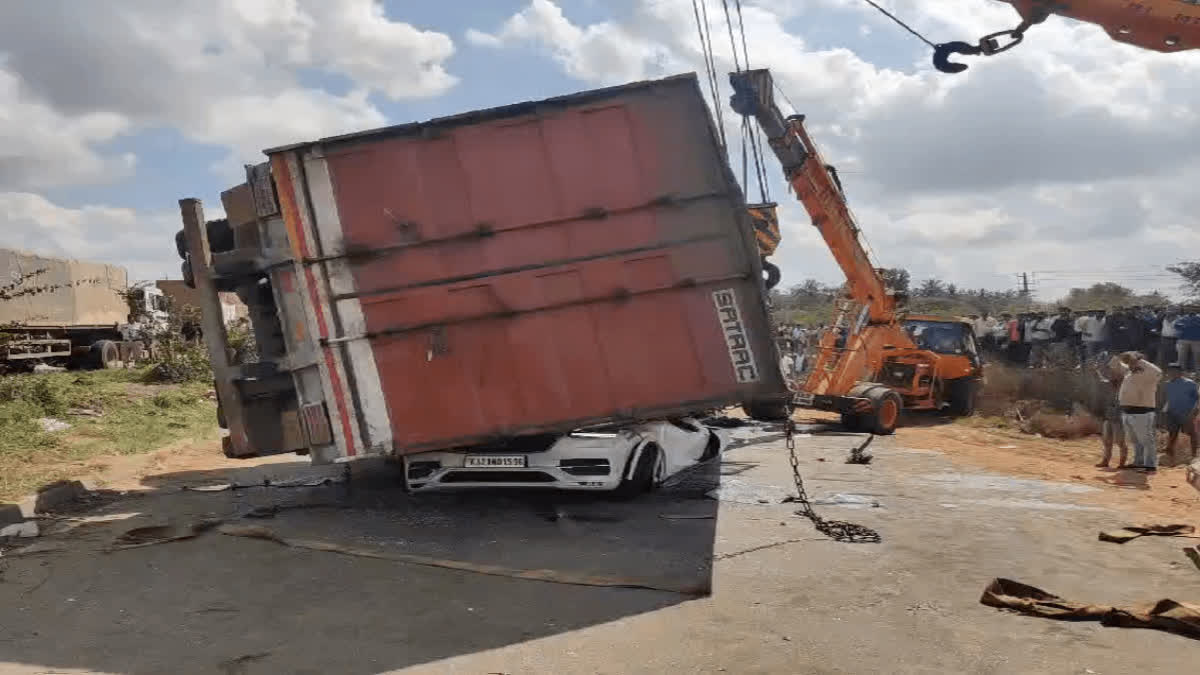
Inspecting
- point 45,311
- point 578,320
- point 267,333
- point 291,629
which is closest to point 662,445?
point 578,320

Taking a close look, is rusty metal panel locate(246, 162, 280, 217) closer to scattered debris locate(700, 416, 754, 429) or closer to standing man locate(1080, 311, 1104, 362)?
scattered debris locate(700, 416, 754, 429)

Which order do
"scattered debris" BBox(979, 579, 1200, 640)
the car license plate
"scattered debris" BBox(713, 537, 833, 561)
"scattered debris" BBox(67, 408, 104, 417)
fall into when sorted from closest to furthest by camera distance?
"scattered debris" BBox(979, 579, 1200, 640) → "scattered debris" BBox(713, 537, 833, 561) → the car license plate → "scattered debris" BBox(67, 408, 104, 417)

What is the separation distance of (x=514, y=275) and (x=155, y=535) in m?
3.52

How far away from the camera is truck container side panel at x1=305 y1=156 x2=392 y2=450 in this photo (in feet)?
21.9

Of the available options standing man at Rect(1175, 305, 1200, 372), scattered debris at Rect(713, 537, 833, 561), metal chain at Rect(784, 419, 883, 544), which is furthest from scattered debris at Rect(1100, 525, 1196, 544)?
standing man at Rect(1175, 305, 1200, 372)

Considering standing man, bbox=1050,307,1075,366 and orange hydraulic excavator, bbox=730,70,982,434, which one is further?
standing man, bbox=1050,307,1075,366

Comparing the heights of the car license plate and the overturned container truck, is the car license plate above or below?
below

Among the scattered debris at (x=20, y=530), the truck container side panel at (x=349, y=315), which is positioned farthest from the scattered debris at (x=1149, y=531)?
the scattered debris at (x=20, y=530)

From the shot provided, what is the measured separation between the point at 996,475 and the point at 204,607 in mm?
8798

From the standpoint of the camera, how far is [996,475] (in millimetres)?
10383

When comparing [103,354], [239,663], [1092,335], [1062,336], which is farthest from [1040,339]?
[103,354]

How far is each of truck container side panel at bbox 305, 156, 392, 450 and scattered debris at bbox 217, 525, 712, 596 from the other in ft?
2.71

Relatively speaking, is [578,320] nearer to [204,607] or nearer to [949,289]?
[204,607]

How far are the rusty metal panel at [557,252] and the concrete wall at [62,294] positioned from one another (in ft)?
50.7
